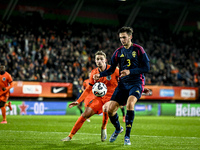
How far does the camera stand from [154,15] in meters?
37.0

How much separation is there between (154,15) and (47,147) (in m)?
32.8

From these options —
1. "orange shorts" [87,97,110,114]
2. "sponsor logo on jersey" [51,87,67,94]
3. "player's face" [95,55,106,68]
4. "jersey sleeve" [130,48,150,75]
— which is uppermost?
"player's face" [95,55,106,68]

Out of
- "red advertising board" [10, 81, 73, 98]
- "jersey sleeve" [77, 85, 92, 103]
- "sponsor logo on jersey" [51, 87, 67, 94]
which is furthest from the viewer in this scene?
"sponsor logo on jersey" [51, 87, 67, 94]

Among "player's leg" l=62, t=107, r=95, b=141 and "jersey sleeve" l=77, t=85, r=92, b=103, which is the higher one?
"jersey sleeve" l=77, t=85, r=92, b=103

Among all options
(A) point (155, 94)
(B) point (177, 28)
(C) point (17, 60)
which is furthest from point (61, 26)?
(B) point (177, 28)

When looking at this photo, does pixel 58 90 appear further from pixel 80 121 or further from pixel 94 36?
pixel 80 121

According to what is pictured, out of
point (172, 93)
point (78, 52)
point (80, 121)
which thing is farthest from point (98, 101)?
point (172, 93)

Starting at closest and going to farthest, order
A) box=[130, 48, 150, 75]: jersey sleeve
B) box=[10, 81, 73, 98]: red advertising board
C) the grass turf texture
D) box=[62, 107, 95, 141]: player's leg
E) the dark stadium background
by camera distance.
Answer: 1. the grass turf texture
2. box=[130, 48, 150, 75]: jersey sleeve
3. box=[62, 107, 95, 141]: player's leg
4. box=[10, 81, 73, 98]: red advertising board
5. the dark stadium background

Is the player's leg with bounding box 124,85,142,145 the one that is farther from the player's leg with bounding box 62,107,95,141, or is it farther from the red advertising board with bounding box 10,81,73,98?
the red advertising board with bounding box 10,81,73,98

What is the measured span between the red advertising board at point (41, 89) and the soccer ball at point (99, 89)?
46.7 feet

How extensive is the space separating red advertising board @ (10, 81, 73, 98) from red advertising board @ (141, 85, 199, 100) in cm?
631

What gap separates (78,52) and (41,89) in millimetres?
5818

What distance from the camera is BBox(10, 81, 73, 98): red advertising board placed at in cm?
2089

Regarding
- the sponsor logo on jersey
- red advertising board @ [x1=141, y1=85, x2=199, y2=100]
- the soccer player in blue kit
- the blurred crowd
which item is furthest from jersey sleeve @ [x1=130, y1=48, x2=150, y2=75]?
red advertising board @ [x1=141, y1=85, x2=199, y2=100]
